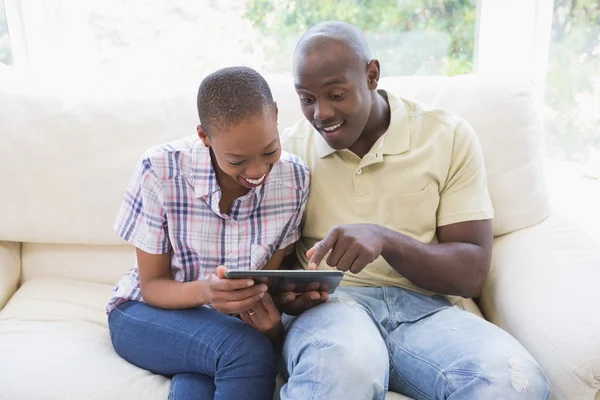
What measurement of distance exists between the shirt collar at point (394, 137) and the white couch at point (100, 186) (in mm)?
218

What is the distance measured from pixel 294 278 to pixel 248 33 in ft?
4.28

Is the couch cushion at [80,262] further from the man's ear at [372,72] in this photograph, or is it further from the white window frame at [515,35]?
the white window frame at [515,35]

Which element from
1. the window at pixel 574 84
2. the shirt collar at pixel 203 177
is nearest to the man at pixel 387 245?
the shirt collar at pixel 203 177

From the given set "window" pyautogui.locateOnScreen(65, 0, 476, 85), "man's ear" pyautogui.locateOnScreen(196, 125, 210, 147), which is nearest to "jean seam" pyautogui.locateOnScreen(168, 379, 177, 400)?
"man's ear" pyautogui.locateOnScreen(196, 125, 210, 147)

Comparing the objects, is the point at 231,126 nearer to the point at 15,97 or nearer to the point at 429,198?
the point at 429,198

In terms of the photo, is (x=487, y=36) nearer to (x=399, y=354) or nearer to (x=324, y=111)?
(x=324, y=111)

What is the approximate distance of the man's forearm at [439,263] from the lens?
1364 mm

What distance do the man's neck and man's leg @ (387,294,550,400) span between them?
0.41 m

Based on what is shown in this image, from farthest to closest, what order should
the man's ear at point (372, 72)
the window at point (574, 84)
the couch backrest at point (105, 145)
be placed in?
1. the window at point (574, 84)
2. the couch backrest at point (105, 145)
3. the man's ear at point (372, 72)

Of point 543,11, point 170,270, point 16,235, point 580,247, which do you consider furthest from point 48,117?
point 543,11

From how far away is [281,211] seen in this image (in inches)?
56.4

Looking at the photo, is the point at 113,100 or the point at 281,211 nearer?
the point at 281,211

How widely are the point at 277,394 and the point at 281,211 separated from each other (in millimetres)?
384

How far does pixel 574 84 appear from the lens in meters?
2.18
